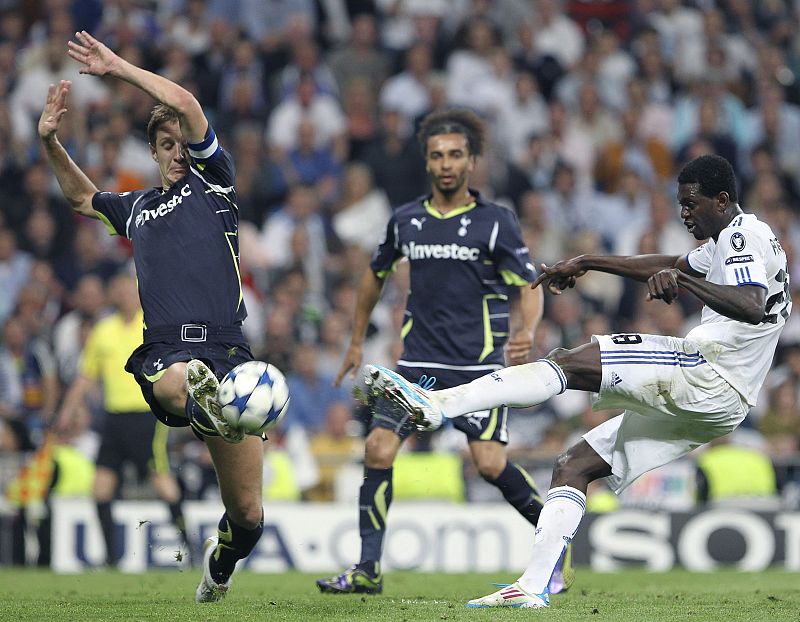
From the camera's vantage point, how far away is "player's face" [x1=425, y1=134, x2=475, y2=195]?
30.1ft

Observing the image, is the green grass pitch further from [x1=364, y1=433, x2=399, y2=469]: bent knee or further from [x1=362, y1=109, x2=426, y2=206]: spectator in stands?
[x1=362, y1=109, x2=426, y2=206]: spectator in stands

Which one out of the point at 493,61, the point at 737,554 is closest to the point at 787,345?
the point at 737,554

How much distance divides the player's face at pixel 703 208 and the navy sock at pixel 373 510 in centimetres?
276

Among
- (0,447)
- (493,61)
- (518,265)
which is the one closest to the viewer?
(518,265)

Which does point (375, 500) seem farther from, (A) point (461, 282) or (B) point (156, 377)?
(B) point (156, 377)

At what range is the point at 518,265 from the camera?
9.07 metres

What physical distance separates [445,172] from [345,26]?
10635 millimetres

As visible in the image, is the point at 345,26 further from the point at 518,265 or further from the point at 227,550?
the point at 227,550

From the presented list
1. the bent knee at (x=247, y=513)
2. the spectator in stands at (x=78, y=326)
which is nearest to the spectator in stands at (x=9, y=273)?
the spectator in stands at (x=78, y=326)

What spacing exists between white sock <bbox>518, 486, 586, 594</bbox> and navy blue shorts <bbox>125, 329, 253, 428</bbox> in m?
1.82

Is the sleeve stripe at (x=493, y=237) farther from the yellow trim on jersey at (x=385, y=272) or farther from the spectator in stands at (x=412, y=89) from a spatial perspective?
the spectator in stands at (x=412, y=89)

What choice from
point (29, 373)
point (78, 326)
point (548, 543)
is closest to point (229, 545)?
point (548, 543)

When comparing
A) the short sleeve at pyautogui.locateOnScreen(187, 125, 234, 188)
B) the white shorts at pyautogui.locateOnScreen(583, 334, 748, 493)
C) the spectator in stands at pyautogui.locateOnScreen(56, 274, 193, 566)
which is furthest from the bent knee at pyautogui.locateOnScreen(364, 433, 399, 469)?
the spectator in stands at pyautogui.locateOnScreen(56, 274, 193, 566)

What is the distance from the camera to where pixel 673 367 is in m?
6.96
